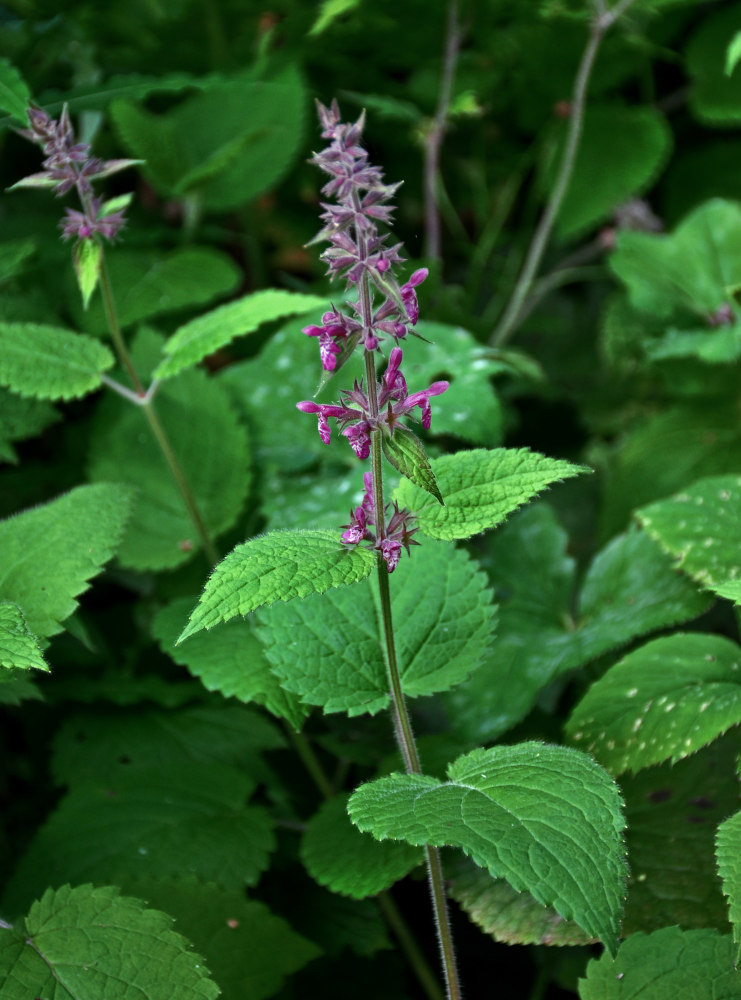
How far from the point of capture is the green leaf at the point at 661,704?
1.35m

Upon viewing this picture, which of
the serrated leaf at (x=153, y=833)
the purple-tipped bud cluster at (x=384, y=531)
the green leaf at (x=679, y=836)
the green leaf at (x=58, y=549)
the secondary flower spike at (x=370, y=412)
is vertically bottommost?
the green leaf at (x=679, y=836)

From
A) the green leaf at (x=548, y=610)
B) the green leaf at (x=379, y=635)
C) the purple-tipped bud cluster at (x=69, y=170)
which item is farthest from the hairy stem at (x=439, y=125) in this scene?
the green leaf at (x=379, y=635)

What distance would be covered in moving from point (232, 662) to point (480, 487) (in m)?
0.57

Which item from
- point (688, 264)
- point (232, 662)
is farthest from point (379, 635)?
point (688, 264)

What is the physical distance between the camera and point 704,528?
1634mm

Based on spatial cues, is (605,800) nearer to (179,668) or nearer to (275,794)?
(275,794)

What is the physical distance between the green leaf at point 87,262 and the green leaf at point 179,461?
0.60 meters

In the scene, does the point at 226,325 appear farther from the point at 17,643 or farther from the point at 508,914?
the point at 508,914

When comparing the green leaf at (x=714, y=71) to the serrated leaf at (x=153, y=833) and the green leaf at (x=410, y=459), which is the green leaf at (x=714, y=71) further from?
the serrated leaf at (x=153, y=833)

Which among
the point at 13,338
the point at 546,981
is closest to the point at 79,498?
the point at 13,338

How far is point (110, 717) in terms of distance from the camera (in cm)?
189

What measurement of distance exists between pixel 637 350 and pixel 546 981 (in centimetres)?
176

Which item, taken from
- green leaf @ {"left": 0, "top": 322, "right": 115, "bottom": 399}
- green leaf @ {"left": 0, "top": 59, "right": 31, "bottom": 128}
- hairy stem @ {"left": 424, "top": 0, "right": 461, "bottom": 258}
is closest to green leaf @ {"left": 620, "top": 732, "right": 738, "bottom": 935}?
green leaf @ {"left": 0, "top": 322, "right": 115, "bottom": 399}

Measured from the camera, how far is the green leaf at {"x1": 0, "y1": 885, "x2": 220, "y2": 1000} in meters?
1.19
